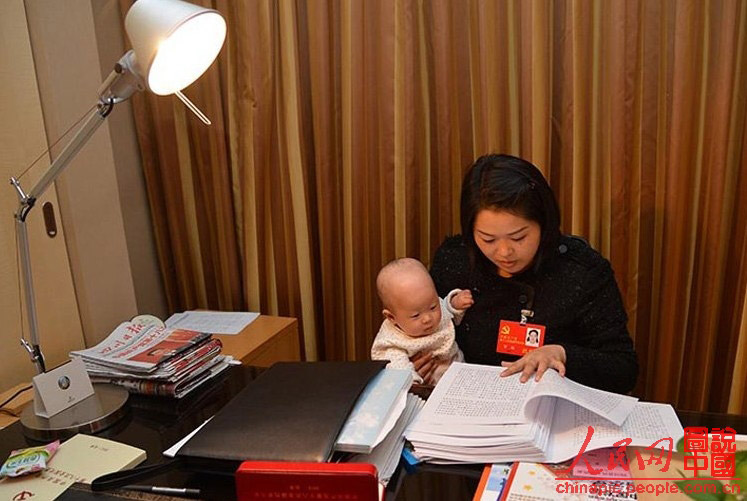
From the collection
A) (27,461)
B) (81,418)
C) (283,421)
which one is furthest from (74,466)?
(283,421)

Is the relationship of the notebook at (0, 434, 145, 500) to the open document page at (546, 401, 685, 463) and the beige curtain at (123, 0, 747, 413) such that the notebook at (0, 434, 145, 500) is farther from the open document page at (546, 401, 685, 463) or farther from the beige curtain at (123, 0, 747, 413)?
the beige curtain at (123, 0, 747, 413)

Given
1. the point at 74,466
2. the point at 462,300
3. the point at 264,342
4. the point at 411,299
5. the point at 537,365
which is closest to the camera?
the point at 74,466

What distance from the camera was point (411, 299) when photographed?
145 cm

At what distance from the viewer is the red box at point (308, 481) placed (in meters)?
0.72

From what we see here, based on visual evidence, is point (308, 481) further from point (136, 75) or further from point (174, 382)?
point (136, 75)

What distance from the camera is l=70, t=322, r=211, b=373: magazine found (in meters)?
1.38

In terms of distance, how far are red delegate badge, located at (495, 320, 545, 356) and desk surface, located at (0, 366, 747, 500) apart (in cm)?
45

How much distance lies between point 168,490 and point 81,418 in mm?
396

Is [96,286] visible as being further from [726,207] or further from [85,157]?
[726,207]

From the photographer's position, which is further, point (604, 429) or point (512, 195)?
point (512, 195)

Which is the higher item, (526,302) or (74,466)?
(526,302)

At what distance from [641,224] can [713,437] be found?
0.97 meters

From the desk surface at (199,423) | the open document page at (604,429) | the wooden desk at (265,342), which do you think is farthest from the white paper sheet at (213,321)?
the open document page at (604,429)

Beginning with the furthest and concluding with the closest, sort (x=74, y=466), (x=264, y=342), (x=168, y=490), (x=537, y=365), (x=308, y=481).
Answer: (x=264, y=342) < (x=537, y=365) < (x=74, y=466) < (x=168, y=490) < (x=308, y=481)
